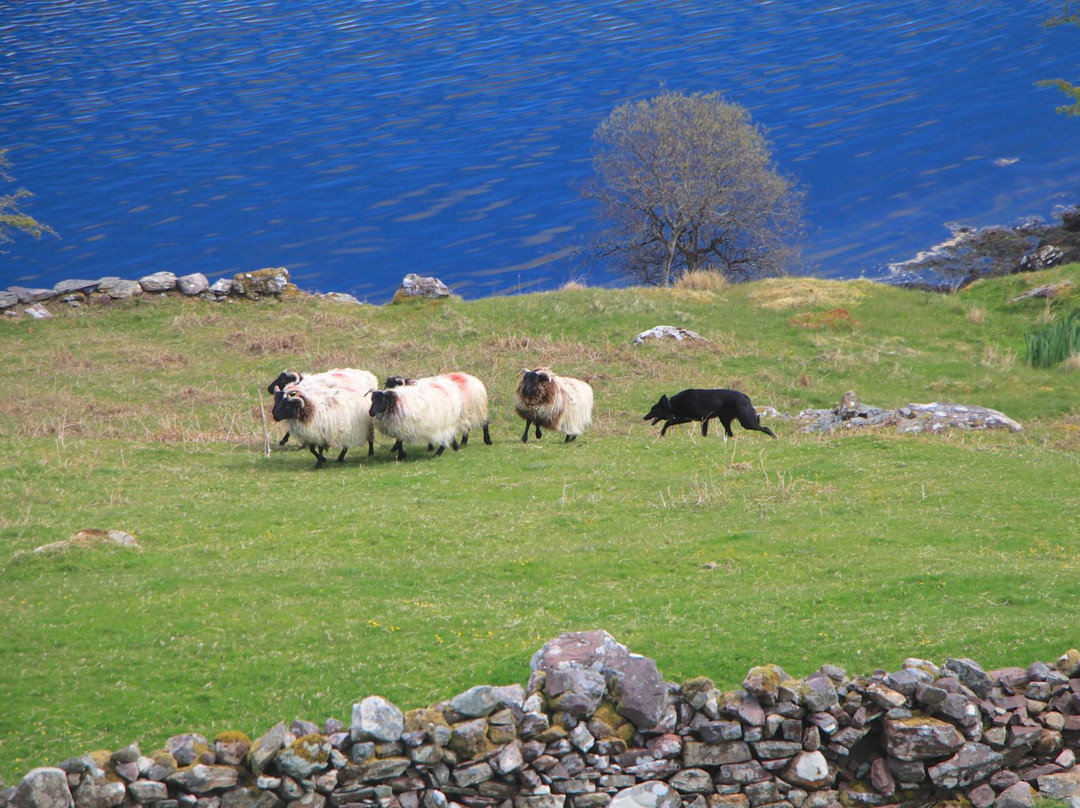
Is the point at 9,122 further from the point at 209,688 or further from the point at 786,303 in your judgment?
the point at 209,688

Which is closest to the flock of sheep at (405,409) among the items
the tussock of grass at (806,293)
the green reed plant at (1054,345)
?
the green reed plant at (1054,345)

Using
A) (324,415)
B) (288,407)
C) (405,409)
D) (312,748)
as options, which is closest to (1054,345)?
(405,409)

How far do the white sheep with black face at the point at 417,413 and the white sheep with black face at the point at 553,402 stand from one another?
2.12 m

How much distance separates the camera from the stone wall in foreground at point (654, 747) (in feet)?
33.3

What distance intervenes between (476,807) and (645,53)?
12891 cm

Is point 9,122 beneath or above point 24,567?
above

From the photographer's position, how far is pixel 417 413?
25312 mm

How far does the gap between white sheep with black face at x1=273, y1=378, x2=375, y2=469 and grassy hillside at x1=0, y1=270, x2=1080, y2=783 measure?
88 centimetres

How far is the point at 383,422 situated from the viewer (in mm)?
25328

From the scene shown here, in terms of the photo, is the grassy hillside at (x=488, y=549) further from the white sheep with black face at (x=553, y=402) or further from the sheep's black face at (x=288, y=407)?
the sheep's black face at (x=288, y=407)

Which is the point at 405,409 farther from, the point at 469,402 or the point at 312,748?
the point at 312,748

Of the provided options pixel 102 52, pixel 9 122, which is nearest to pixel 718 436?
pixel 9 122

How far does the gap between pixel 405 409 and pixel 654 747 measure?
15.5m

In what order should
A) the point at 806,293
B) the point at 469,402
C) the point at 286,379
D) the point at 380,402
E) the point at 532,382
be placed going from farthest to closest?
the point at 806,293 < the point at 286,379 < the point at 532,382 < the point at 469,402 < the point at 380,402
